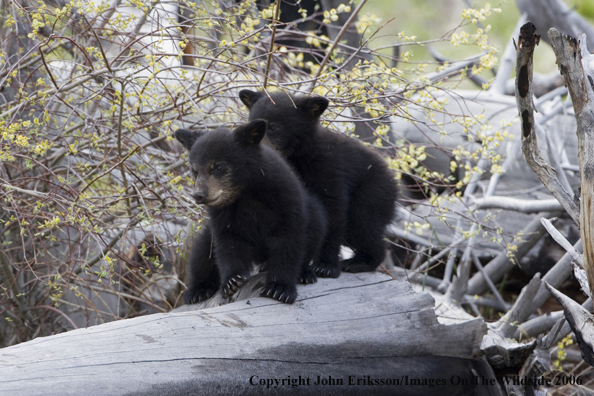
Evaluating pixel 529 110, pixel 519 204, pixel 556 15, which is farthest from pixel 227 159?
pixel 556 15

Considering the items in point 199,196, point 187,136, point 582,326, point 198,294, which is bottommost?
point 198,294

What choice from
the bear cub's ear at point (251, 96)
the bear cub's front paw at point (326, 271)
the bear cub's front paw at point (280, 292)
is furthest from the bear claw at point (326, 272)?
the bear cub's ear at point (251, 96)

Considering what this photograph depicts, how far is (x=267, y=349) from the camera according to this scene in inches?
134

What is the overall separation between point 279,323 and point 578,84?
2.15 meters

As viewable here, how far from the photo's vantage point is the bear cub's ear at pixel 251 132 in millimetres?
3973

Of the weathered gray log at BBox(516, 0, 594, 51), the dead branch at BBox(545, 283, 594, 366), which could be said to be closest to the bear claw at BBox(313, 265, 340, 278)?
the dead branch at BBox(545, 283, 594, 366)

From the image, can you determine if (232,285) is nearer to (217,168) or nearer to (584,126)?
(217,168)

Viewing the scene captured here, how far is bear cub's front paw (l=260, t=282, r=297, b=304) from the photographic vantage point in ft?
12.4

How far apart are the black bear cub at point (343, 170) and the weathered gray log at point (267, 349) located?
0.47 metres

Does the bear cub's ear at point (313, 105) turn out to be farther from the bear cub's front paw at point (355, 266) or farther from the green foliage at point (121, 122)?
the bear cub's front paw at point (355, 266)

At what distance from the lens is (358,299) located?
397cm

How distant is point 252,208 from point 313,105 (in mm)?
1159

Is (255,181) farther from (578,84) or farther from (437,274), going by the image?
(437,274)

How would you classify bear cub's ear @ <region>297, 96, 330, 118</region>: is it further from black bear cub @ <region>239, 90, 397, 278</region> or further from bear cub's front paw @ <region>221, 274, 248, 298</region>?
bear cub's front paw @ <region>221, 274, 248, 298</region>
